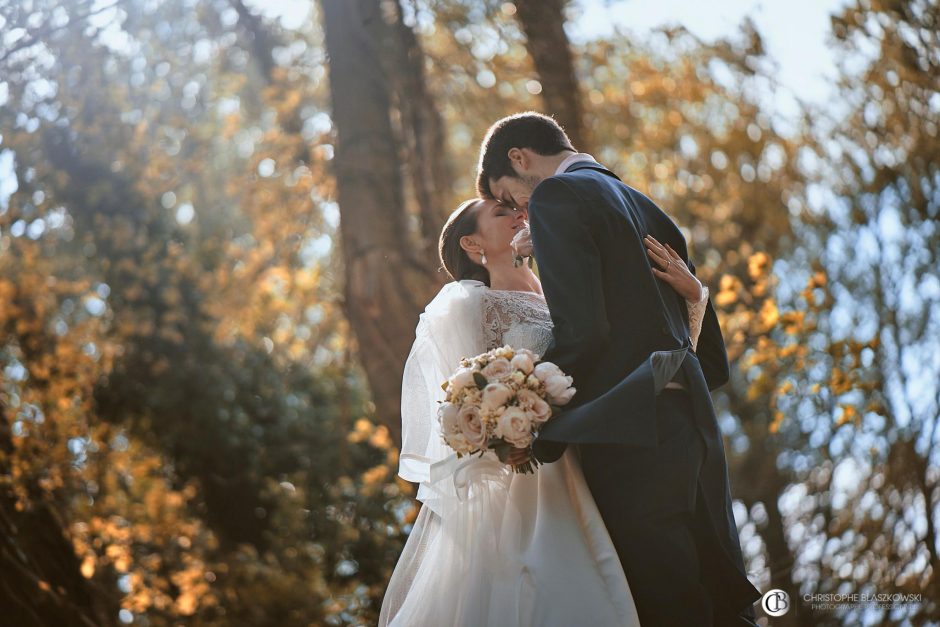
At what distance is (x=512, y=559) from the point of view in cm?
316

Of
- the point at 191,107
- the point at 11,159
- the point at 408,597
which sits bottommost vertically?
the point at 191,107

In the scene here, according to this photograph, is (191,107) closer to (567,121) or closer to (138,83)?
(138,83)

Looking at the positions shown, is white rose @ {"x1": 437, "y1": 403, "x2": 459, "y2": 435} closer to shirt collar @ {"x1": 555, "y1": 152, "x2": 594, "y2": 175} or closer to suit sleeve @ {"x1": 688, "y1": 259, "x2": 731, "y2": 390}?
shirt collar @ {"x1": 555, "y1": 152, "x2": 594, "y2": 175}

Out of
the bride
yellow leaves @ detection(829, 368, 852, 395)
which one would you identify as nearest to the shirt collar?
the bride

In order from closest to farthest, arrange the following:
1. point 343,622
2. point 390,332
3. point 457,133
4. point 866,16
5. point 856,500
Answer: point 390,332
point 866,16
point 856,500
point 343,622
point 457,133

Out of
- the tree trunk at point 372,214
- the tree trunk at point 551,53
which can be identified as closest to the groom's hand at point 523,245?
the tree trunk at point 372,214

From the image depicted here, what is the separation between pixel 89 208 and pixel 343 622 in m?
5.41

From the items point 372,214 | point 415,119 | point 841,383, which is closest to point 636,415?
point 841,383

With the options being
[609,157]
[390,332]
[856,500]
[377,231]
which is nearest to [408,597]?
[390,332]

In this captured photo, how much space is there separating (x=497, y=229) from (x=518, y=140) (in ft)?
1.99

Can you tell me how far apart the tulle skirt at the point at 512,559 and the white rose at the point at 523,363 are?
358 mm

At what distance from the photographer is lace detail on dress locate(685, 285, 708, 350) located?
3.52m

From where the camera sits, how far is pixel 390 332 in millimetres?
A: 6031

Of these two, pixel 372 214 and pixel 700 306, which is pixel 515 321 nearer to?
pixel 700 306
